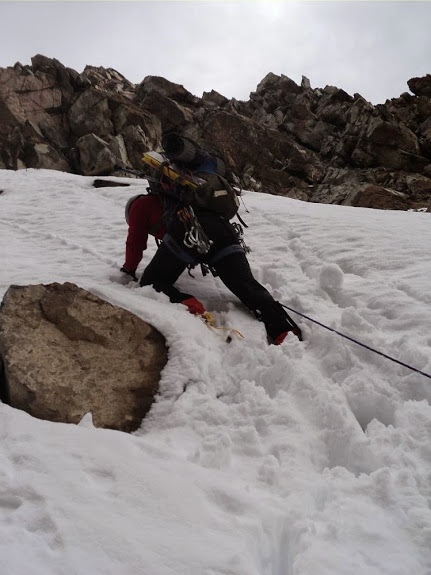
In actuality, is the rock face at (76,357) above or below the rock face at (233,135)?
below

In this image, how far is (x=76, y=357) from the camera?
9.70ft

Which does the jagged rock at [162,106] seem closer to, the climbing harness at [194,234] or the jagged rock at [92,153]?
the jagged rock at [92,153]

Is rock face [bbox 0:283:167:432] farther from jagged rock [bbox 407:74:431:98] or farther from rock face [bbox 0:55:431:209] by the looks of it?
jagged rock [bbox 407:74:431:98]

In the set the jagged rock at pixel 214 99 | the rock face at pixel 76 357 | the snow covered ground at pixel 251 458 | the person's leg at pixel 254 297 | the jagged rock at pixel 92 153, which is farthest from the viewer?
the jagged rock at pixel 214 99

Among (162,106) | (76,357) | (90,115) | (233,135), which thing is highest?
(162,106)

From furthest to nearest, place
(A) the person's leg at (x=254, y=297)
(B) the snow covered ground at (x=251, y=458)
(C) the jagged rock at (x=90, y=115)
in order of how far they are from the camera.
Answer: (C) the jagged rock at (x=90, y=115) → (A) the person's leg at (x=254, y=297) → (B) the snow covered ground at (x=251, y=458)

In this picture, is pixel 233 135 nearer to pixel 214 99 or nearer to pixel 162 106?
pixel 162 106

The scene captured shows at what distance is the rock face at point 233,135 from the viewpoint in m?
27.5

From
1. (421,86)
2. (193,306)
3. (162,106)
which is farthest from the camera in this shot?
(162,106)

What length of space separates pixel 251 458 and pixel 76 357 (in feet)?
4.78

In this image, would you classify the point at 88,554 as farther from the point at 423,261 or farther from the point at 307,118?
the point at 307,118

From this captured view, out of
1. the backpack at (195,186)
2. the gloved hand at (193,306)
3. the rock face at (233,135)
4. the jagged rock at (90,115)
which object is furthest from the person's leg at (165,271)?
the jagged rock at (90,115)

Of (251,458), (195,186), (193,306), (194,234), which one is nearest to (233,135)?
(195,186)

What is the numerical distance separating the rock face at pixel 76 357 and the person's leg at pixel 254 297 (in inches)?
42.7
